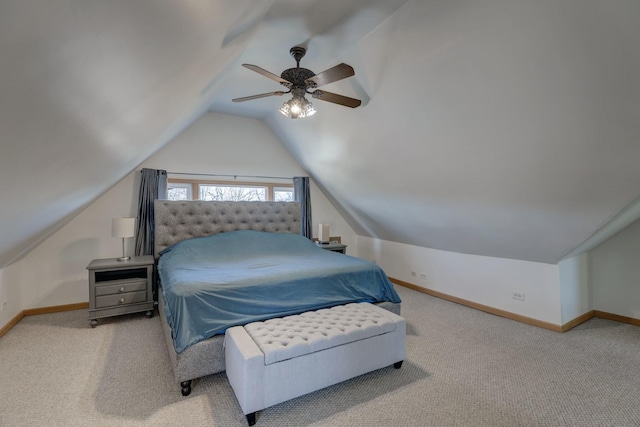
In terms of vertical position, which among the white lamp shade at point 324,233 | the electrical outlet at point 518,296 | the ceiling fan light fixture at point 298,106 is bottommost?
the electrical outlet at point 518,296

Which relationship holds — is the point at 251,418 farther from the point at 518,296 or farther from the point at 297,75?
the point at 518,296

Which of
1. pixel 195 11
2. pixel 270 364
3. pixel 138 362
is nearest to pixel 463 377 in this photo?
pixel 270 364

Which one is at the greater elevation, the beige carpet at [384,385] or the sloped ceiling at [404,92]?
the sloped ceiling at [404,92]

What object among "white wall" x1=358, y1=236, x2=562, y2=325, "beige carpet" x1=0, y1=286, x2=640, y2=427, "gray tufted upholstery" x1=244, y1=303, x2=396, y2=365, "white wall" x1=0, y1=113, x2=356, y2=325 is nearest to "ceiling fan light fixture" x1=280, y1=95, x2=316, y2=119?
"gray tufted upholstery" x1=244, y1=303, x2=396, y2=365

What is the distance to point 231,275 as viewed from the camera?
2.68m

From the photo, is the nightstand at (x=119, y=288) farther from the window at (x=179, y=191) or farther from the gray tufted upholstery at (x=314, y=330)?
the gray tufted upholstery at (x=314, y=330)

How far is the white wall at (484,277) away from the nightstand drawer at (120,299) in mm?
3742

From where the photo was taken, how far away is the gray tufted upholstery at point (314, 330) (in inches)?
77.2

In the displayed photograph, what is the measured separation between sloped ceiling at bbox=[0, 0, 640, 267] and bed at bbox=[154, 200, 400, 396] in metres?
1.18

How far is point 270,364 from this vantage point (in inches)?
74.5

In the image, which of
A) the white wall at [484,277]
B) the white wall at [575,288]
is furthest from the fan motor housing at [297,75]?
the white wall at [575,288]

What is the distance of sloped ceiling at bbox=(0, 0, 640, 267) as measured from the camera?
3.25 feet

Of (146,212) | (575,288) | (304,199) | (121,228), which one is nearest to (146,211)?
(146,212)

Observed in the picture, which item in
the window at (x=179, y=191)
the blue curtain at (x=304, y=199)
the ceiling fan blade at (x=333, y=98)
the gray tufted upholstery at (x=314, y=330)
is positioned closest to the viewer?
the gray tufted upholstery at (x=314, y=330)
